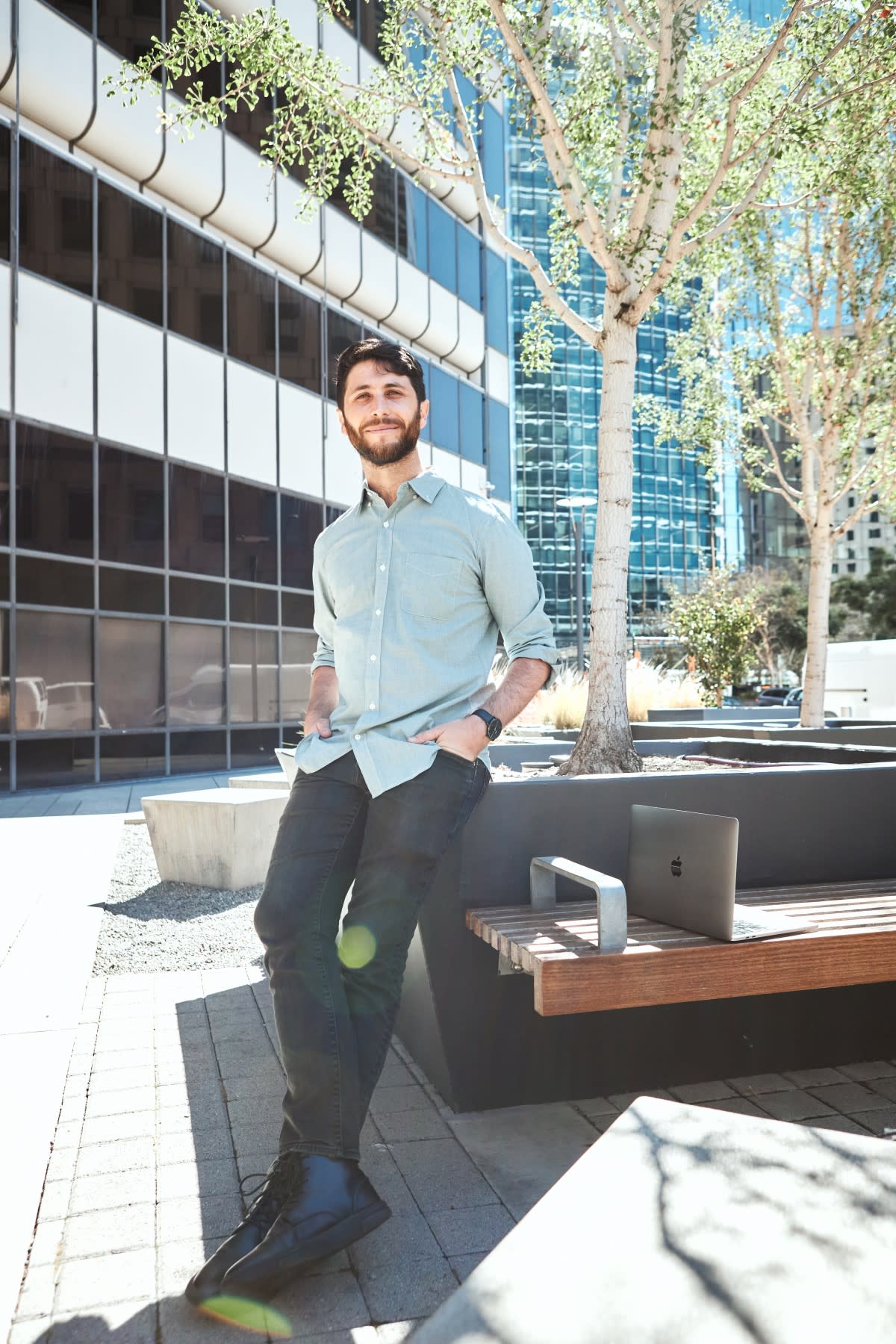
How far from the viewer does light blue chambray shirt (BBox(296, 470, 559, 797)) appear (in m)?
2.95

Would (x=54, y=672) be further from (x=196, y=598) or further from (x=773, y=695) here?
(x=773, y=695)

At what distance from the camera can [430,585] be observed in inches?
120

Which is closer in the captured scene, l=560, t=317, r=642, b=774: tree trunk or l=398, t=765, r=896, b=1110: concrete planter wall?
l=398, t=765, r=896, b=1110: concrete planter wall

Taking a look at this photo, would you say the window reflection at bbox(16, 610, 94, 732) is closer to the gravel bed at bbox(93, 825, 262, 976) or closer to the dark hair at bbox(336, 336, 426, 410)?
the gravel bed at bbox(93, 825, 262, 976)

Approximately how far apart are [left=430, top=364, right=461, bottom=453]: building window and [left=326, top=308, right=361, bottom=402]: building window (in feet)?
8.16

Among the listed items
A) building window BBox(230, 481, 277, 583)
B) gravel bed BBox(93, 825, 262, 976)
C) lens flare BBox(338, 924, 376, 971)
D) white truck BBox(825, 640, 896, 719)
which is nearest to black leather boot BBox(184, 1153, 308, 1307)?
lens flare BBox(338, 924, 376, 971)

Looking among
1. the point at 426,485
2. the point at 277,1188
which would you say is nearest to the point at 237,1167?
the point at 277,1188

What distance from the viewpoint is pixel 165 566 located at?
51.6 ft

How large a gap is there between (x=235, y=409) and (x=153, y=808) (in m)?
11.5

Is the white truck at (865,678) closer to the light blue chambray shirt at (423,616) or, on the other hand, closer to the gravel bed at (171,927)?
the gravel bed at (171,927)

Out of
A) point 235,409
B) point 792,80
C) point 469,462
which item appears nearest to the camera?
point 792,80

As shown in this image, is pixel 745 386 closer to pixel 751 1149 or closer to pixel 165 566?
pixel 165 566

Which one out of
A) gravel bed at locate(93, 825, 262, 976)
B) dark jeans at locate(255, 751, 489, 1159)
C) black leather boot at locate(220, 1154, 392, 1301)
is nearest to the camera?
black leather boot at locate(220, 1154, 392, 1301)

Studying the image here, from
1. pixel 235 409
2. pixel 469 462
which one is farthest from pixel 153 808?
pixel 469 462
